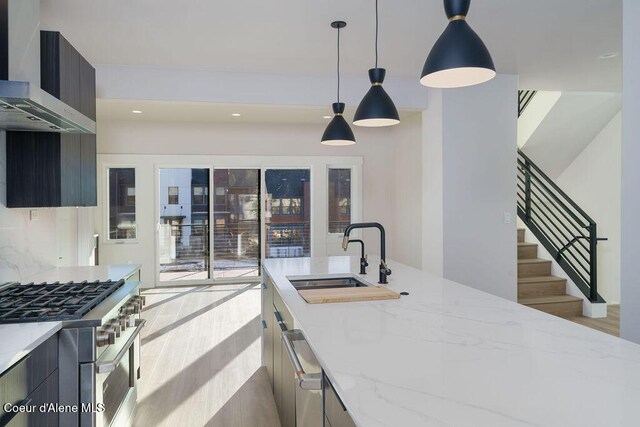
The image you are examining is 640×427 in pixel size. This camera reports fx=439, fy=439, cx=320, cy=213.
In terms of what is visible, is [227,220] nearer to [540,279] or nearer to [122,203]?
[122,203]

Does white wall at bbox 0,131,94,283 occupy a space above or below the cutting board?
above

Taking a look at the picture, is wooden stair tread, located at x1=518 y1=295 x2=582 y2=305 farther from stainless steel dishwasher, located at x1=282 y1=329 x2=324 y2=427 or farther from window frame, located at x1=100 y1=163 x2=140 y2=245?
window frame, located at x1=100 y1=163 x2=140 y2=245

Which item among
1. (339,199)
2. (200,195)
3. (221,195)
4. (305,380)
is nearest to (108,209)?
(200,195)

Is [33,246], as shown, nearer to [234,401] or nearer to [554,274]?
[234,401]

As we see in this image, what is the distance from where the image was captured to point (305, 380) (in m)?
1.44

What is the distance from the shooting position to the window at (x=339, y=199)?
724cm

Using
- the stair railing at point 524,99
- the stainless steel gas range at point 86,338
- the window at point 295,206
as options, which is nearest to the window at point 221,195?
the window at point 295,206

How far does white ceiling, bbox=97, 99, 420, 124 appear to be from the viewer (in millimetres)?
4938

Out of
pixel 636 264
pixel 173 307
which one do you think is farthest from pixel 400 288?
pixel 173 307

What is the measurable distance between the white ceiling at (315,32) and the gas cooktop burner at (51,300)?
1.96 m

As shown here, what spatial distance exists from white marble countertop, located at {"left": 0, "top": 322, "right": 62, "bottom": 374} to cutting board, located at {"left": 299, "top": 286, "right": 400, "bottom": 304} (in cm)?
106

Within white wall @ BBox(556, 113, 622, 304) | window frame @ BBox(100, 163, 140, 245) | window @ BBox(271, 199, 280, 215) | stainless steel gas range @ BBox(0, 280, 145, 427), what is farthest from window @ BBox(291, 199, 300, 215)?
stainless steel gas range @ BBox(0, 280, 145, 427)

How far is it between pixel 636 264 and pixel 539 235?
3.60 metres

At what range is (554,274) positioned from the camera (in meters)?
5.56
